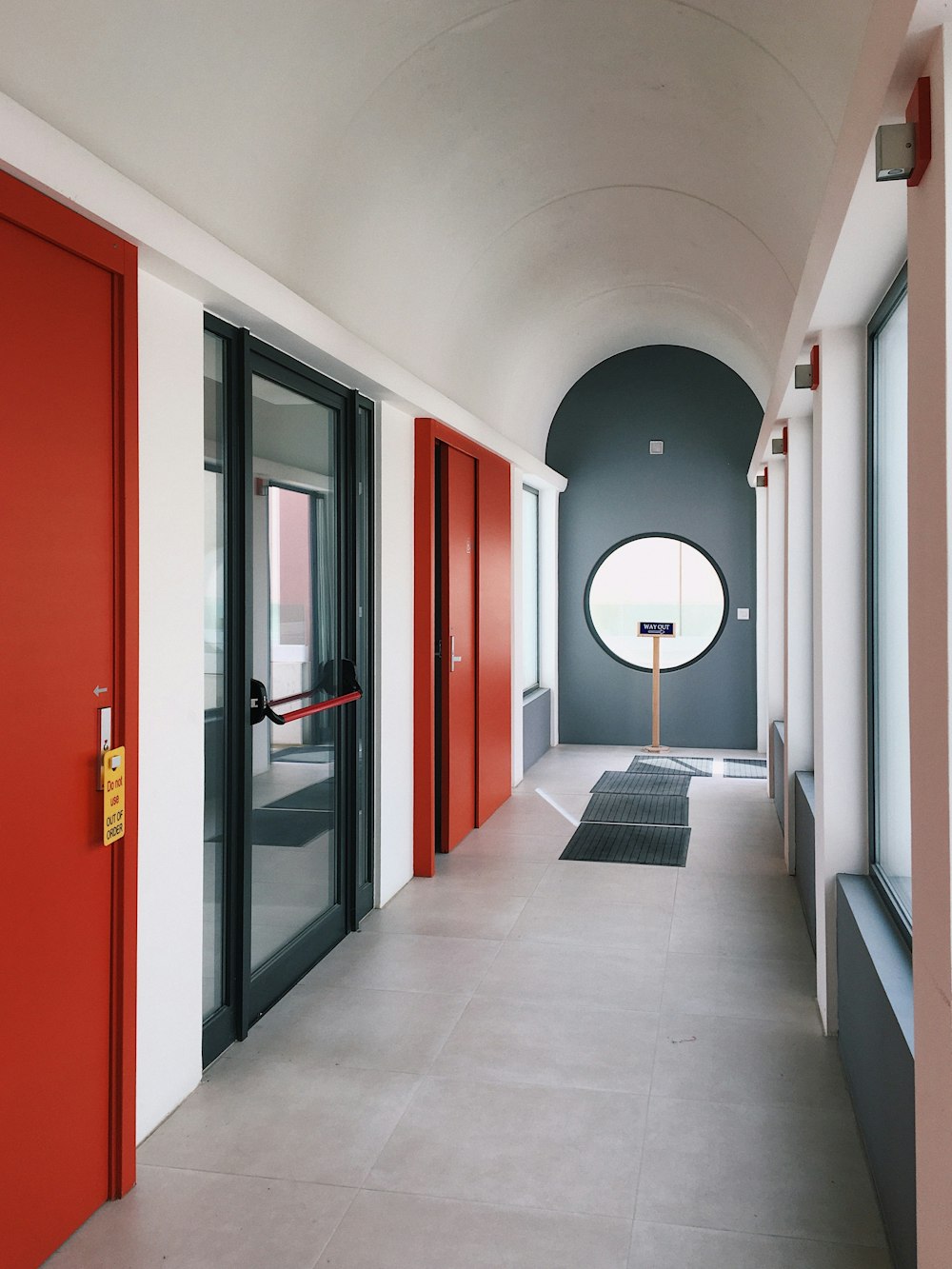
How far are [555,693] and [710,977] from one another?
6391mm

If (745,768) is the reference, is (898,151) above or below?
above

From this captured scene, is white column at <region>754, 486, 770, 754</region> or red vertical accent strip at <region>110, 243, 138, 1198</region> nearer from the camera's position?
red vertical accent strip at <region>110, 243, 138, 1198</region>

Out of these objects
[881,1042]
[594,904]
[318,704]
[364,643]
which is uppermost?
[364,643]

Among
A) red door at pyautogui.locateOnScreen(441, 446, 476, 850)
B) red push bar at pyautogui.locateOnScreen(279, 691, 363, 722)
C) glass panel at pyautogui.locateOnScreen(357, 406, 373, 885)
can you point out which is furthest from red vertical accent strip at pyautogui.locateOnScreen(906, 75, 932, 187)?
red door at pyautogui.locateOnScreen(441, 446, 476, 850)

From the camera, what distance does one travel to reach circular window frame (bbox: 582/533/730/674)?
1020 centimetres

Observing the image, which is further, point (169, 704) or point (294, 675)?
point (294, 675)

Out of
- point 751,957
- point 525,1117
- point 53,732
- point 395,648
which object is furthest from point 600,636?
point 53,732

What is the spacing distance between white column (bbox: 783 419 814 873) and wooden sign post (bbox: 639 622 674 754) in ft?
13.2

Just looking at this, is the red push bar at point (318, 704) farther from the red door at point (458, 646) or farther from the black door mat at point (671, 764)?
the black door mat at point (671, 764)

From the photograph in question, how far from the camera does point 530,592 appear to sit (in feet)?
33.0

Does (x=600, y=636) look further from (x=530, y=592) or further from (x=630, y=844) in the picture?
(x=630, y=844)

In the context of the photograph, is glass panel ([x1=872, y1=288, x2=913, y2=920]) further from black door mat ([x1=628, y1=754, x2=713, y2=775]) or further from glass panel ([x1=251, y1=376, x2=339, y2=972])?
black door mat ([x1=628, y1=754, x2=713, y2=775])

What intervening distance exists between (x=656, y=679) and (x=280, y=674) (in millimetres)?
6311

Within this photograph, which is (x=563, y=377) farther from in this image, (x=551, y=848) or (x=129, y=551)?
(x=129, y=551)
